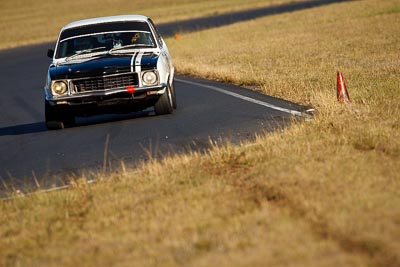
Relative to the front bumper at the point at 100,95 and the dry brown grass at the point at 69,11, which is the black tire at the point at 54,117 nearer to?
the front bumper at the point at 100,95

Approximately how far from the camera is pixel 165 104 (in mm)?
13766

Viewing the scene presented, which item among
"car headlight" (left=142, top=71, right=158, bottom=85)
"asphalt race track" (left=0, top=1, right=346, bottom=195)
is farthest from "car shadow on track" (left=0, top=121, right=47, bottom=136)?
"car headlight" (left=142, top=71, right=158, bottom=85)

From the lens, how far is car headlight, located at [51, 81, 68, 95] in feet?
43.9

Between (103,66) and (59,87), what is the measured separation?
2.27 feet

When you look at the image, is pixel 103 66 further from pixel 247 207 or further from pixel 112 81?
pixel 247 207

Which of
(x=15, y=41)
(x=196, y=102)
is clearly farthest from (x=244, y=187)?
(x=15, y=41)

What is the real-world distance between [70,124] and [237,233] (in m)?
8.19

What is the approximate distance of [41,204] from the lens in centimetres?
812

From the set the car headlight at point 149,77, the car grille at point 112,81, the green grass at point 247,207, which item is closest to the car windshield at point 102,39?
the car grille at point 112,81

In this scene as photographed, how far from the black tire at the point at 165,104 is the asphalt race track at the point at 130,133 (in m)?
0.13

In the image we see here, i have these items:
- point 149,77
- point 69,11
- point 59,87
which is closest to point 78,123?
point 59,87

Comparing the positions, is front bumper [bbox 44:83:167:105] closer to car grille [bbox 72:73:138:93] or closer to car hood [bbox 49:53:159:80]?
car grille [bbox 72:73:138:93]

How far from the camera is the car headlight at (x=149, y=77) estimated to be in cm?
1332

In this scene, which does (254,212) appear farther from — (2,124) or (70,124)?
(2,124)
